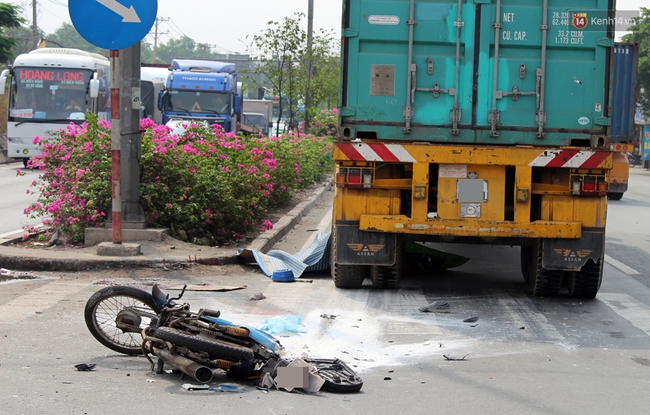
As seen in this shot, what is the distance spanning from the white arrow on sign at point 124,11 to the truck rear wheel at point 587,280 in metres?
4.78

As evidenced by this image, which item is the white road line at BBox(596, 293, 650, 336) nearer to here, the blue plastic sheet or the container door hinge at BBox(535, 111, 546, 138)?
the container door hinge at BBox(535, 111, 546, 138)

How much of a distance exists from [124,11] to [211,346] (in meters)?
4.38

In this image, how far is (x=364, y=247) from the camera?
26.4ft

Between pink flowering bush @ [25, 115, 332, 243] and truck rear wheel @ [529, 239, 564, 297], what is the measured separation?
3.97 m

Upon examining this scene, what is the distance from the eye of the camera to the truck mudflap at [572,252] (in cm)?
776

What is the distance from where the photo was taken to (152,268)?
8.66m

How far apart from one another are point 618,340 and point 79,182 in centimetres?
609

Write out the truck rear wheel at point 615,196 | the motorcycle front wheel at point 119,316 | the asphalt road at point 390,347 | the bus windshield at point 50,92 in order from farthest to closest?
the bus windshield at point 50,92 → the truck rear wheel at point 615,196 → the motorcycle front wheel at point 119,316 → the asphalt road at point 390,347

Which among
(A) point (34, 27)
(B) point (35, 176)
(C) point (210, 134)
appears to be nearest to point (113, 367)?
(C) point (210, 134)

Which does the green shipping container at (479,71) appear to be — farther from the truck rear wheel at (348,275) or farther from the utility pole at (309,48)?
the utility pole at (309,48)

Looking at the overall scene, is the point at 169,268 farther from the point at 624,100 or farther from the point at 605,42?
the point at 624,100

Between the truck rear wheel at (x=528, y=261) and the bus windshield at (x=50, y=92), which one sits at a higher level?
the bus windshield at (x=50, y=92)

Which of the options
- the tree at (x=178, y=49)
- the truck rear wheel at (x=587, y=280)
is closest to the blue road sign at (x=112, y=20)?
the truck rear wheel at (x=587, y=280)

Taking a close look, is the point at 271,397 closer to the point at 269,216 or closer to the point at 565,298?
the point at 565,298
